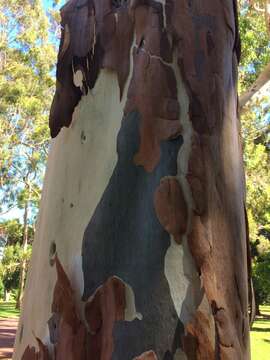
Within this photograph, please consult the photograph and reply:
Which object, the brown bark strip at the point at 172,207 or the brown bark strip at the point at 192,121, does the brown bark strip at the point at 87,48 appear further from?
the brown bark strip at the point at 172,207

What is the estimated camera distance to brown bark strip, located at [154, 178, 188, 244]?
3.61 feet

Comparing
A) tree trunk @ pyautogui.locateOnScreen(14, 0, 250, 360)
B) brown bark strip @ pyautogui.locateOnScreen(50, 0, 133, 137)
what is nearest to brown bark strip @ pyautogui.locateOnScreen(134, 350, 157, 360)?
tree trunk @ pyautogui.locateOnScreen(14, 0, 250, 360)

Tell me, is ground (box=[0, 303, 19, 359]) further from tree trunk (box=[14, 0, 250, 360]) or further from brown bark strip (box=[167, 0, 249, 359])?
brown bark strip (box=[167, 0, 249, 359])

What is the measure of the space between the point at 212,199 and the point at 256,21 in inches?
343

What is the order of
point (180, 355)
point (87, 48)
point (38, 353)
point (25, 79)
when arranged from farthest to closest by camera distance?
point (25, 79)
point (87, 48)
point (38, 353)
point (180, 355)

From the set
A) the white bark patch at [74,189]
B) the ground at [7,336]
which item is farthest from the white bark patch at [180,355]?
the ground at [7,336]

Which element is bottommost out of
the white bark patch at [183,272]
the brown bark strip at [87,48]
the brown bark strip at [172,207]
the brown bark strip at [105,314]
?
the brown bark strip at [105,314]

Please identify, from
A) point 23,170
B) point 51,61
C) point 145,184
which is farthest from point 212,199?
Result: point 23,170

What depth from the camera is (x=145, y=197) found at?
113cm

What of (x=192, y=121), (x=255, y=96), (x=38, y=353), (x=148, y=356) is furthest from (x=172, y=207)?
(x=255, y=96)

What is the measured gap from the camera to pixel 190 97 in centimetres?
119

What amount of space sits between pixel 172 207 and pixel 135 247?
0.38 ft

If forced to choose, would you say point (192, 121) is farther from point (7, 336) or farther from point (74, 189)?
point (7, 336)

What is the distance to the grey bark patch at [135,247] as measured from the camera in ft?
3.47
